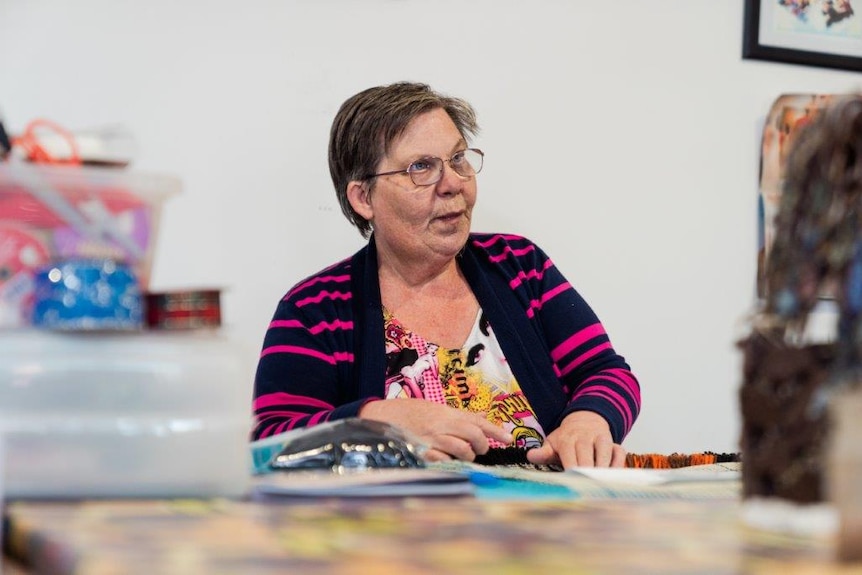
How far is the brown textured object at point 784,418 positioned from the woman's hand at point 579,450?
37.4 inches

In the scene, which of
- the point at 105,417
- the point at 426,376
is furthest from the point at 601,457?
the point at 105,417

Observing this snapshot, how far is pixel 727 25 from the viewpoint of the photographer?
2.80 m

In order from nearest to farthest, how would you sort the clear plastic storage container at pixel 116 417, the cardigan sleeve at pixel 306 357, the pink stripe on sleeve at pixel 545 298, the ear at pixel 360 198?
1. the clear plastic storage container at pixel 116 417
2. the cardigan sleeve at pixel 306 357
3. the pink stripe on sleeve at pixel 545 298
4. the ear at pixel 360 198

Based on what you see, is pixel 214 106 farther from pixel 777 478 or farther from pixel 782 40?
pixel 777 478

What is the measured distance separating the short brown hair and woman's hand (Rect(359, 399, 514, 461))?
2.19ft

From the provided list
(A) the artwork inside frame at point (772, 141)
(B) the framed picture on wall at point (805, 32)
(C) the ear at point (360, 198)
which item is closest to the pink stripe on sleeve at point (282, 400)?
(C) the ear at point (360, 198)

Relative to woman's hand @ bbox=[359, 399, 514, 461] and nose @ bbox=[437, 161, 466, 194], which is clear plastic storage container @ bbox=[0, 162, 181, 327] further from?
nose @ bbox=[437, 161, 466, 194]

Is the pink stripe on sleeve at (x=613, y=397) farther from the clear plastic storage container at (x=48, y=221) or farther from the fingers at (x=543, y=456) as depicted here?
the clear plastic storage container at (x=48, y=221)

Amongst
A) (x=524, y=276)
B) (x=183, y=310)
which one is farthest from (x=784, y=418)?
(x=524, y=276)

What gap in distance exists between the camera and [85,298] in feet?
2.61

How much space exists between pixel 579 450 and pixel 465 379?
1.26ft

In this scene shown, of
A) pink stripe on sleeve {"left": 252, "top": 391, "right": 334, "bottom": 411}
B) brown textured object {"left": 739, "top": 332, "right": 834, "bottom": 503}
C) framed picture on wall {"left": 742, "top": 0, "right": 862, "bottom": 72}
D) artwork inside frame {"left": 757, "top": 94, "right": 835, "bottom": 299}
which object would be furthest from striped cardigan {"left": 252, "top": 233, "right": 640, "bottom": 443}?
brown textured object {"left": 739, "top": 332, "right": 834, "bottom": 503}

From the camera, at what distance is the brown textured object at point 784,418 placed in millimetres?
583

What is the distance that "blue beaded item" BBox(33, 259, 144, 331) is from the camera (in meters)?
0.79
